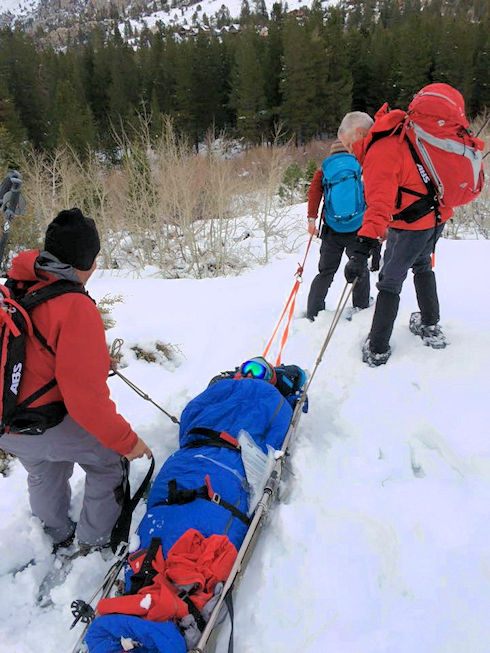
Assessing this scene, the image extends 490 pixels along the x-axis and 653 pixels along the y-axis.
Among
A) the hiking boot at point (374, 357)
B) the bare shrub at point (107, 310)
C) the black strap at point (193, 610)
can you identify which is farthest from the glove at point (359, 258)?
the bare shrub at point (107, 310)

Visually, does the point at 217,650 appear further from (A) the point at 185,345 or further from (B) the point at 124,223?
(B) the point at 124,223

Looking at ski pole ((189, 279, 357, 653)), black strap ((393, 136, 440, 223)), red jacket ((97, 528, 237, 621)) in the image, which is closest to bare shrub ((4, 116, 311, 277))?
black strap ((393, 136, 440, 223))

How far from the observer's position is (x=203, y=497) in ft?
5.98

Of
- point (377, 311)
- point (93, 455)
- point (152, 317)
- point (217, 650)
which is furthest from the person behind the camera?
point (152, 317)

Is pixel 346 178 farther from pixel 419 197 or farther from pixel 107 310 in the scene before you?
pixel 107 310

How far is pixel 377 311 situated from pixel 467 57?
3315 centimetres

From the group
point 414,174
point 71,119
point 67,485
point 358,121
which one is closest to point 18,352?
point 67,485

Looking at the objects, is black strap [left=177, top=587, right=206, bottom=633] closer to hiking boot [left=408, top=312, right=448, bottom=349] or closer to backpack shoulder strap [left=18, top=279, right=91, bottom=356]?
backpack shoulder strap [left=18, top=279, right=91, bottom=356]

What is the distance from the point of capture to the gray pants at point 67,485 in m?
1.83

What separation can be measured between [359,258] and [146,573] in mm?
2138

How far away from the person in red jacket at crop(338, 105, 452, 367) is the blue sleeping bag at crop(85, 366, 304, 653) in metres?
1.08

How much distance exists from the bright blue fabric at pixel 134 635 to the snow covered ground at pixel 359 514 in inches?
16.6

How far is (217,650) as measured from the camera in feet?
5.31

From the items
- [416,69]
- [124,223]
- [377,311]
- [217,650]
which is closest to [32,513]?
[217,650]
